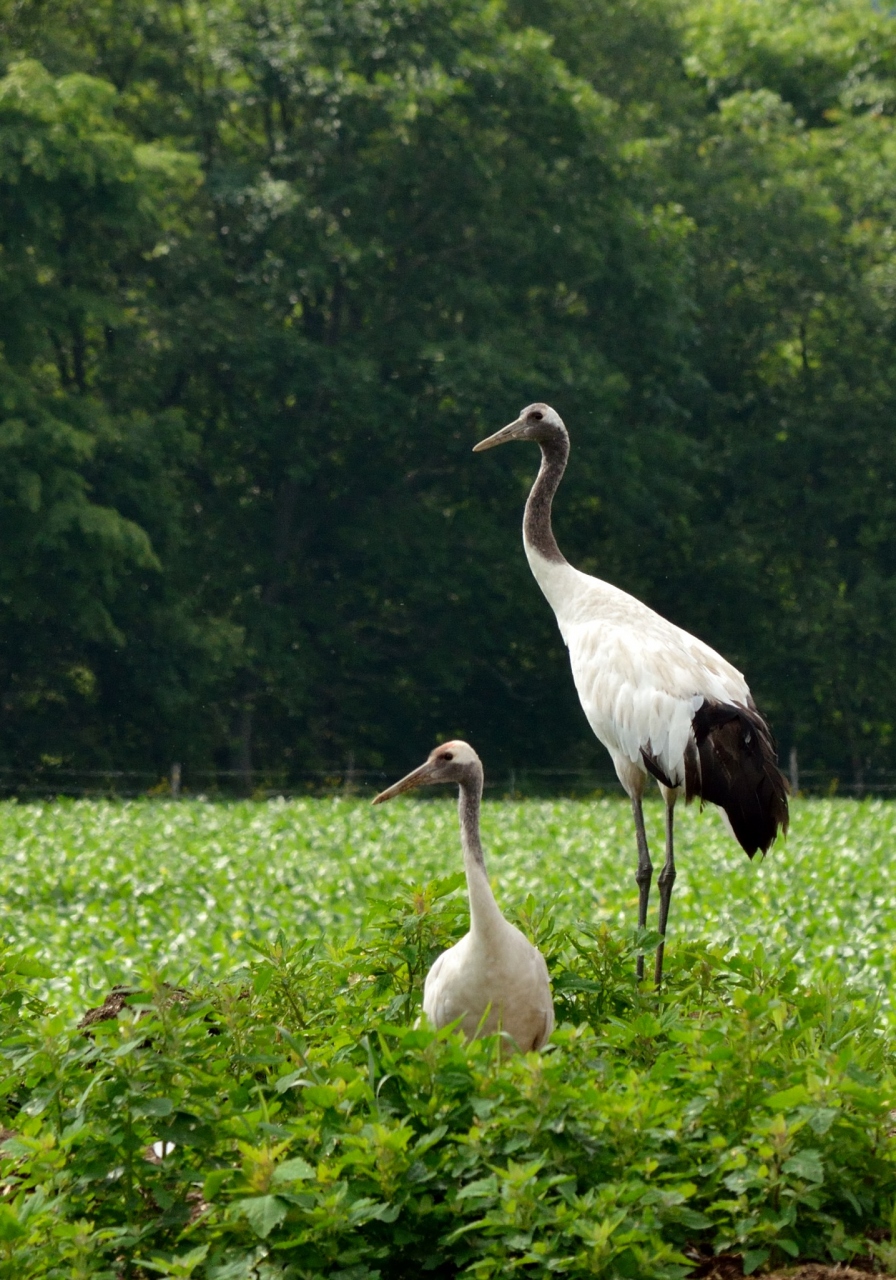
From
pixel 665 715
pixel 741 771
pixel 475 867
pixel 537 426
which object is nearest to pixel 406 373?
pixel 537 426

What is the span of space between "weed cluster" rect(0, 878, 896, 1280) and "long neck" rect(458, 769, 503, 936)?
353 millimetres

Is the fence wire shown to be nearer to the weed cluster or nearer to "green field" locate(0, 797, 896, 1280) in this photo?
"green field" locate(0, 797, 896, 1280)

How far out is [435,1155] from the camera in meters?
4.23

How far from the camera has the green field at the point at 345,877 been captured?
38.0 feet

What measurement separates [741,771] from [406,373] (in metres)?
26.1

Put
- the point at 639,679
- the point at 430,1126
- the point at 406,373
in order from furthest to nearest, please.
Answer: the point at 406,373, the point at 639,679, the point at 430,1126

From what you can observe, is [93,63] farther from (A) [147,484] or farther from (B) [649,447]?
(B) [649,447]

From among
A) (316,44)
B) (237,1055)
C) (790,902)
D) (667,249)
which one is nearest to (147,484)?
(316,44)

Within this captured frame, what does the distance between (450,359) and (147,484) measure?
521 centimetres

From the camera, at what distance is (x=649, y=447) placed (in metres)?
33.4

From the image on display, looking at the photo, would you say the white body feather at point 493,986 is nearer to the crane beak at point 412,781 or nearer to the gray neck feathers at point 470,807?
the gray neck feathers at point 470,807

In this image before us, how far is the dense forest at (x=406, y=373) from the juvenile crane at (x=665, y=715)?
20.4m

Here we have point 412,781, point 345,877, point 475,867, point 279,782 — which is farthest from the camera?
point 279,782

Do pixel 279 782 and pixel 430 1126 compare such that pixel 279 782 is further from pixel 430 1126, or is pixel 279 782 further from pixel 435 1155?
pixel 435 1155
